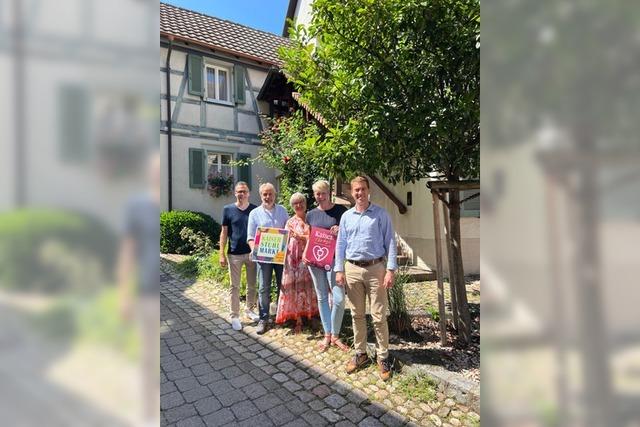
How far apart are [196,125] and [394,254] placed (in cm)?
1099

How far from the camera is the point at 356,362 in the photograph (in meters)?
3.48

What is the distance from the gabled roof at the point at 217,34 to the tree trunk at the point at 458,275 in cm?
1029

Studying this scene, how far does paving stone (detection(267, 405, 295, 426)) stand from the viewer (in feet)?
9.08

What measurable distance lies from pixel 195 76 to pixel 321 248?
1062 centimetres

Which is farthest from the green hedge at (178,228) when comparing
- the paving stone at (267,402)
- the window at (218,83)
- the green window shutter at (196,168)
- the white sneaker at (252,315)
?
the paving stone at (267,402)

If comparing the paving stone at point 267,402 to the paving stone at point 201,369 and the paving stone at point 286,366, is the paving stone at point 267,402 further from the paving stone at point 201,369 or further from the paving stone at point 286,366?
the paving stone at point 201,369

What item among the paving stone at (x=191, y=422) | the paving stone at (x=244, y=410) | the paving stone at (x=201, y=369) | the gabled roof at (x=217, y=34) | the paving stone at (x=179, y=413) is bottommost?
the paving stone at (x=191, y=422)

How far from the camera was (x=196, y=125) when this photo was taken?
1256 cm

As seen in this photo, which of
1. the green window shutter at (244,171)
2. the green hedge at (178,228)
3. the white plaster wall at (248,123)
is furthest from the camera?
the white plaster wall at (248,123)

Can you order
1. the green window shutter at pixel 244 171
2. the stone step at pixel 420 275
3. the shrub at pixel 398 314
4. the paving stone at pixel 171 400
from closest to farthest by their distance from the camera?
Answer: the paving stone at pixel 171 400 → the shrub at pixel 398 314 → the stone step at pixel 420 275 → the green window shutter at pixel 244 171

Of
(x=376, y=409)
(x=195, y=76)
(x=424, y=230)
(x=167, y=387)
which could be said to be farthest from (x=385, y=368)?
(x=195, y=76)

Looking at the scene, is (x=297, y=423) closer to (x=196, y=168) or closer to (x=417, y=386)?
(x=417, y=386)

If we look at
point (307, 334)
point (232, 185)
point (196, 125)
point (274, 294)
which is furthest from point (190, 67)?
point (307, 334)
